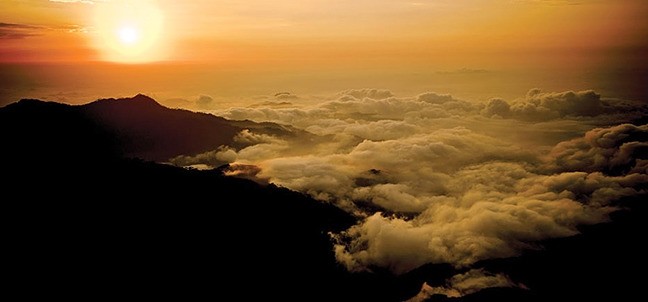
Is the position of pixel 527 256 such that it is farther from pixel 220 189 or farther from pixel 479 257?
pixel 220 189

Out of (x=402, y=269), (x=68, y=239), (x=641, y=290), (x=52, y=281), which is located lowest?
(x=641, y=290)

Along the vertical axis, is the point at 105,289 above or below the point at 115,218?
below

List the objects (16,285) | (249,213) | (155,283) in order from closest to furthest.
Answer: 1. (16,285)
2. (155,283)
3. (249,213)

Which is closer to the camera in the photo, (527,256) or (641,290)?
(641,290)

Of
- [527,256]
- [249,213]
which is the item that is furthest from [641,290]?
[249,213]

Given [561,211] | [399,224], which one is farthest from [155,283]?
[561,211]

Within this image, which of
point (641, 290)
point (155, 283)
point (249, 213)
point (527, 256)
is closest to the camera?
point (155, 283)
